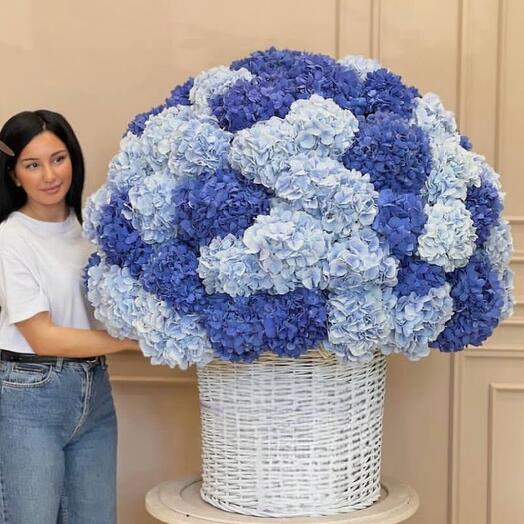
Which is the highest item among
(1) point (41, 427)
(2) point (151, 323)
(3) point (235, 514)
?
(2) point (151, 323)

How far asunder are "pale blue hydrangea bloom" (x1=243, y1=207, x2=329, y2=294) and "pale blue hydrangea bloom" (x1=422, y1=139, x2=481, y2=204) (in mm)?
232

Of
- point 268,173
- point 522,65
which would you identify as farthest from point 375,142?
point 522,65

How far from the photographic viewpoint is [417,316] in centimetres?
168

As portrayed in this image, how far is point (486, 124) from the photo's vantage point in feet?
7.77

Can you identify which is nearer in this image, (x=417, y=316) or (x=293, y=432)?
(x=417, y=316)

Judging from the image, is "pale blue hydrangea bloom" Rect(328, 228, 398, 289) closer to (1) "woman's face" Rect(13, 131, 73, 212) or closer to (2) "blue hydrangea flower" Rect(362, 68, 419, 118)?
(2) "blue hydrangea flower" Rect(362, 68, 419, 118)

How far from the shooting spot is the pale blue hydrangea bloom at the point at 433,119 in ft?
5.86

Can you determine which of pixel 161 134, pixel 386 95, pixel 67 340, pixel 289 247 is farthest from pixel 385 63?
pixel 67 340

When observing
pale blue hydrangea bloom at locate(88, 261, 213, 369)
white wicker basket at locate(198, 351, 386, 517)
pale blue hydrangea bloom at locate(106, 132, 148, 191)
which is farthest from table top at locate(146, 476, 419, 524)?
pale blue hydrangea bloom at locate(106, 132, 148, 191)

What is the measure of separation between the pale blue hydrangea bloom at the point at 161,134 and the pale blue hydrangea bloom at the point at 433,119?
1.43ft

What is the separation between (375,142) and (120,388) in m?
1.16

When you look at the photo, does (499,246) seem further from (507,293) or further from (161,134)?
(161,134)

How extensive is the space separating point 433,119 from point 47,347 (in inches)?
35.8

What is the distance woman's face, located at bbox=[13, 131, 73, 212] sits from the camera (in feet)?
6.72
